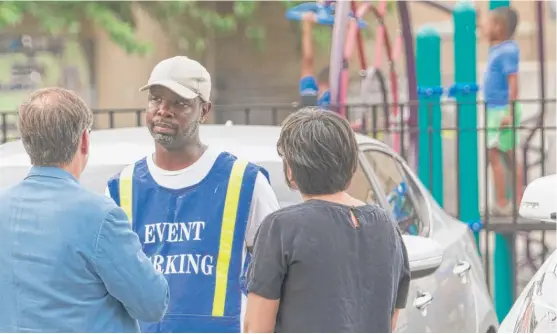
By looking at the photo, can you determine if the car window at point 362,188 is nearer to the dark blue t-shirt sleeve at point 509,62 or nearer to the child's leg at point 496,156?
the child's leg at point 496,156

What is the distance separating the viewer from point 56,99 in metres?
3.12

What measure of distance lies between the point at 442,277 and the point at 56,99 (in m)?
2.60

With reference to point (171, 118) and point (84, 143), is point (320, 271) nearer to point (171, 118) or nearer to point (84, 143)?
point (84, 143)

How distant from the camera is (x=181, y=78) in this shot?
12.5 feet

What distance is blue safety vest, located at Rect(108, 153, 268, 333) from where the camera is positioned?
11.8ft

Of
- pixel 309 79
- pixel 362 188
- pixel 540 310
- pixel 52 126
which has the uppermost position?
pixel 309 79

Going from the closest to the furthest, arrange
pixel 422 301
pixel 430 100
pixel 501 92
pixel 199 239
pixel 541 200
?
pixel 199 239, pixel 541 200, pixel 422 301, pixel 430 100, pixel 501 92

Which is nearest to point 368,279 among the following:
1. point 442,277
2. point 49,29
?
point 442,277

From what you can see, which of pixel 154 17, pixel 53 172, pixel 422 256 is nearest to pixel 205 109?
pixel 53 172

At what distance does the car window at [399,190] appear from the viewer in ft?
18.2

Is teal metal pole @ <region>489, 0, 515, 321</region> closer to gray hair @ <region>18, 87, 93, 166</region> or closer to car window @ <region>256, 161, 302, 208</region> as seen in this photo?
car window @ <region>256, 161, 302, 208</region>

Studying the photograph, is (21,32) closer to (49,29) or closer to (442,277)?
(49,29)

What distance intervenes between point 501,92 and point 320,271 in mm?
6509

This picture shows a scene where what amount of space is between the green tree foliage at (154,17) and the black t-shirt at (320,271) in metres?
11.8
